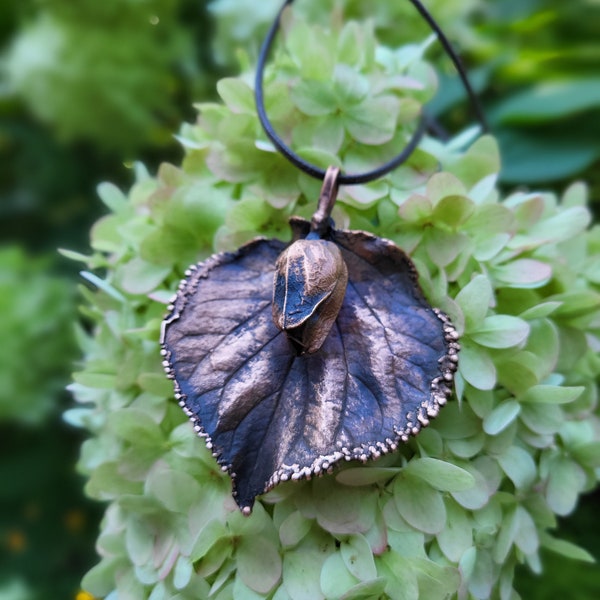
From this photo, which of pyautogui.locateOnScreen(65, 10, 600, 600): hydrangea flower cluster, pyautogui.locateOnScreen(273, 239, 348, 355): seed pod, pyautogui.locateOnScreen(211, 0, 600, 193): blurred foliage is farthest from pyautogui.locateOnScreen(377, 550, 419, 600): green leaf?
pyautogui.locateOnScreen(211, 0, 600, 193): blurred foliage

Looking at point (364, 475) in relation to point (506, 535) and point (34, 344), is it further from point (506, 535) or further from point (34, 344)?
point (34, 344)

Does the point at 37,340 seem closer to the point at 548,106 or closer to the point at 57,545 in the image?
the point at 57,545

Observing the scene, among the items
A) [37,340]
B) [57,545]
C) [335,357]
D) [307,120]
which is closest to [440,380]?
[335,357]

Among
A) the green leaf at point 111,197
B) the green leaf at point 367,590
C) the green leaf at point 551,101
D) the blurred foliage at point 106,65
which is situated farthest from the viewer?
the blurred foliage at point 106,65

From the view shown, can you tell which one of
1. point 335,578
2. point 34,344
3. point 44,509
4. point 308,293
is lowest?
point 44,509

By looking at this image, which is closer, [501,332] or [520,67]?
[501,332]

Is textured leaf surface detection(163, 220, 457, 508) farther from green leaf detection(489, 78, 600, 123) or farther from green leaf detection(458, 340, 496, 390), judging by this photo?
green leaf detection(489, 78, 600, 123)

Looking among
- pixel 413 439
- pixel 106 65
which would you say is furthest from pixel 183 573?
pixel 106 65

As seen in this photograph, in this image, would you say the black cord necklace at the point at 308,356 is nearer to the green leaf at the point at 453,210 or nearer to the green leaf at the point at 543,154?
the green leaf at the point at 453,210

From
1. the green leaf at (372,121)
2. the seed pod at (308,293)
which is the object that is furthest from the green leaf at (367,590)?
the green leaf at (372,121)
